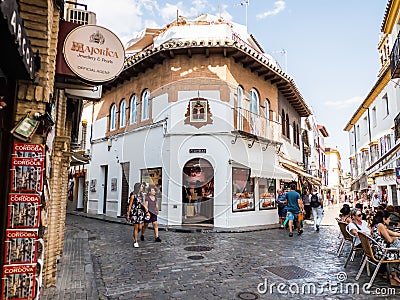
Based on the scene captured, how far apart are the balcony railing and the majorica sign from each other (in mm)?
10020

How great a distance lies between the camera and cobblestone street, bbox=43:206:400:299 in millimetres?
5316

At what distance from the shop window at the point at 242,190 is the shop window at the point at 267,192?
77cm

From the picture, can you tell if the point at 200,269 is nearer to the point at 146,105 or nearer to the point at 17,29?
the point at 17,29

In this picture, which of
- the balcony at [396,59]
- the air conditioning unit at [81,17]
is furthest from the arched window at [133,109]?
the balcony at [396,59]

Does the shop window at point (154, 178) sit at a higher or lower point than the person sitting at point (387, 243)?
higher

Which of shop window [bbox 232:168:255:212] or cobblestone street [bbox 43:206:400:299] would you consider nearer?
cobblestone street [bbox 43:206:400:299]

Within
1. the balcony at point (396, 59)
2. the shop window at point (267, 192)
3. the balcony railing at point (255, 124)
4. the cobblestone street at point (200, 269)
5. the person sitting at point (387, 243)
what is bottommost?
the cobblestone street at point (200, 269)

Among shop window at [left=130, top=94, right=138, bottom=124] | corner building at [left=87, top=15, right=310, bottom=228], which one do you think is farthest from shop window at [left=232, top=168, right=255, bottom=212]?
shop window at [left=130, top=94, right=138, bottom=124]

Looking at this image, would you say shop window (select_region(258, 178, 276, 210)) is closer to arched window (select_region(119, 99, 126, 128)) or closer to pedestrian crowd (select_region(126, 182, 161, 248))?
pedestrian crowd (select_region(126, 182, 161, 248))

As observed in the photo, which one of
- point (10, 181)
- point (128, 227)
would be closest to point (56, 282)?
point (10, 181)

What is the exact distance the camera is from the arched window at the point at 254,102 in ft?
51.9

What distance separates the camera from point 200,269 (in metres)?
6.80

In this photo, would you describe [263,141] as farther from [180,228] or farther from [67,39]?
[67,39]

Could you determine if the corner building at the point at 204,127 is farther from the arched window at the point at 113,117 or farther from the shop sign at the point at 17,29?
the shop sign at the point at 17,29
